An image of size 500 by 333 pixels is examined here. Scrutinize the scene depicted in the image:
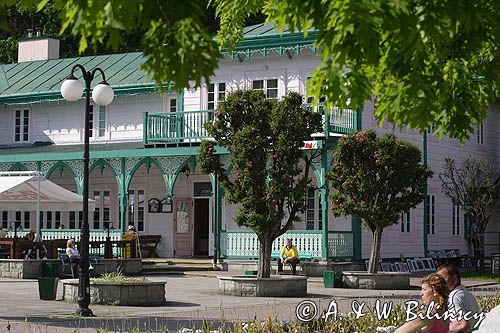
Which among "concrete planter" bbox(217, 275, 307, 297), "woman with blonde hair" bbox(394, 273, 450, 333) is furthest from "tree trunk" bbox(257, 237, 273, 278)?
"woman with blonde hair" bbox(394, 273, 450, 333)

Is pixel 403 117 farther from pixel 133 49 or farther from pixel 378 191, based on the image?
pixel 133 49

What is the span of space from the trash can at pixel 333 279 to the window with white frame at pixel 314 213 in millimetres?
6891

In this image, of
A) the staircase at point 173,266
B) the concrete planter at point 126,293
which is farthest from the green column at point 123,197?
the concrete planter at point 126,293

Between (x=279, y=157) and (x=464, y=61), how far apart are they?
13810mm

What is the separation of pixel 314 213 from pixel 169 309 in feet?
50.1

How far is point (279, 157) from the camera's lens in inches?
895

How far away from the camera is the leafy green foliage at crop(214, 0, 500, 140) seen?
646cm

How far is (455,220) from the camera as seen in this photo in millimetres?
40031

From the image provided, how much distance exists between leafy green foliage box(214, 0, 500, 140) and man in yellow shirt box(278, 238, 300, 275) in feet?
64.7

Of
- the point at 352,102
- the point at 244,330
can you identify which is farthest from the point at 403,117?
the point at 244,330

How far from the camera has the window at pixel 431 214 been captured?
37750mm

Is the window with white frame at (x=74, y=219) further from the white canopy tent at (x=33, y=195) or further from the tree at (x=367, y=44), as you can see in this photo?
the tree at (x=367, y=44)

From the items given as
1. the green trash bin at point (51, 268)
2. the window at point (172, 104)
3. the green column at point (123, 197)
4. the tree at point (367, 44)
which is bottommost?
the green trash bin at point (51, 268)

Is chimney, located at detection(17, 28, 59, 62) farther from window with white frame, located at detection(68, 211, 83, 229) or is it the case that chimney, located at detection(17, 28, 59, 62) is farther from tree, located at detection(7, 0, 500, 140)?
tree, located at detection(7, 0, 500, 140)
